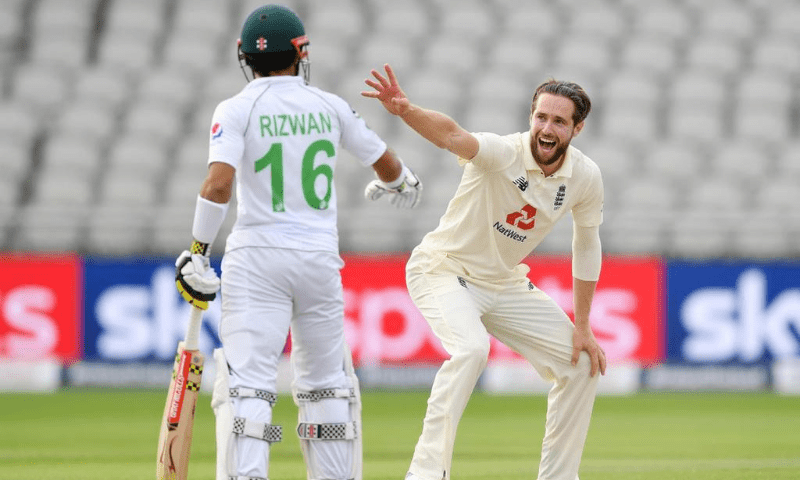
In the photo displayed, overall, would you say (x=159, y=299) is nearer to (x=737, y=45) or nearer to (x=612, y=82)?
(x=612, y=82)

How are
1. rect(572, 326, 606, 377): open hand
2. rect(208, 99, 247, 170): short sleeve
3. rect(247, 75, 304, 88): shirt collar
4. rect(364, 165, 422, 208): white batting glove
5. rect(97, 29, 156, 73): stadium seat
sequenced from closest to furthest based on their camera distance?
rect(208, 99, 247, 170): short sleeve < rect(247, 75, 304, 88): shirt collar < rect(364, 165, 422, 208): white batting glove < rect(572, 326, 606, 377): open hand < rect(97, 29, 156, 73): stadium seat

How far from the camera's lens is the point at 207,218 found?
489cm

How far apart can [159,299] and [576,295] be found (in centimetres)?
734

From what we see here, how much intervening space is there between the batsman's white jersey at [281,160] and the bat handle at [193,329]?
0.34 m

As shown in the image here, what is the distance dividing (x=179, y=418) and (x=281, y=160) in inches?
48.7

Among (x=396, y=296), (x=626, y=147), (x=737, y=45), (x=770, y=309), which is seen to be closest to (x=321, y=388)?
(x=396, y=296)

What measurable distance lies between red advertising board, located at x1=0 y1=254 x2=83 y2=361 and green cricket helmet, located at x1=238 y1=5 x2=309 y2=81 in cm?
835

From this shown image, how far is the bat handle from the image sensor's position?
203 inches

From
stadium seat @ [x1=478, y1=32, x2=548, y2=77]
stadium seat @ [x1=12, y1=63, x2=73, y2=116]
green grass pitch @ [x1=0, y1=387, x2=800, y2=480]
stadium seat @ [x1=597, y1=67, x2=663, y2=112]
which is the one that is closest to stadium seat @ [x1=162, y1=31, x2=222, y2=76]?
stadium seat @ [x1=12, y1=63, x2=73, y2=116]

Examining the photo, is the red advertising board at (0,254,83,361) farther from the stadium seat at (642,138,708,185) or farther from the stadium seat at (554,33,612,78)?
the stadium seat at (554,33,612,78)

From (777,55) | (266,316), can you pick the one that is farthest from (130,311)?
(777,55)

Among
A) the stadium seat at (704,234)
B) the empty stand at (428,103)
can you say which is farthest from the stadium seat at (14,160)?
the stadium seat at (704,234)

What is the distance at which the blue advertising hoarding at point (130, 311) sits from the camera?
12.9 meters

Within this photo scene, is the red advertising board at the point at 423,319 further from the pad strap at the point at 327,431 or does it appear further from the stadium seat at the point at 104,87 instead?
the pad strap at the point at 327,431
